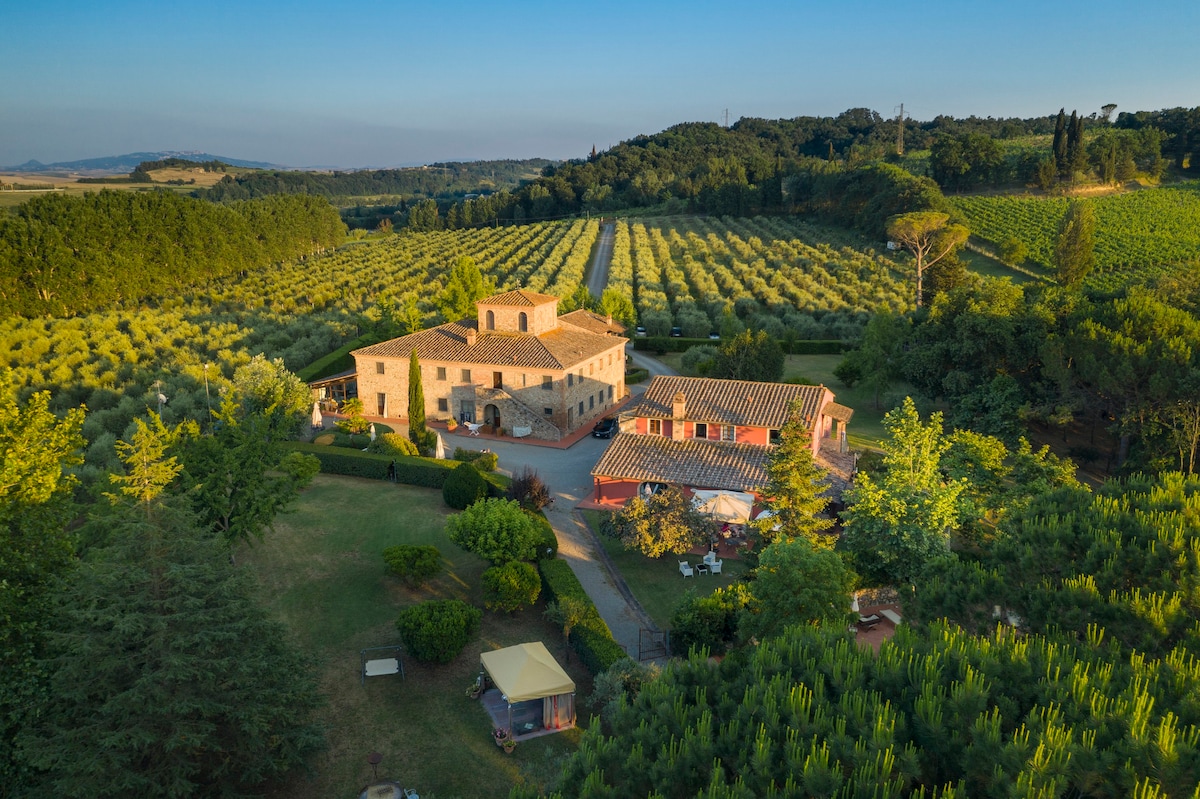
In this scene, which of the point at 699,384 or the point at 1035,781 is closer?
the point at 1035,781

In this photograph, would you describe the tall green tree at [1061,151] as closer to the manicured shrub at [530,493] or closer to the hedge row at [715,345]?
→ the hedge row at [715,345]

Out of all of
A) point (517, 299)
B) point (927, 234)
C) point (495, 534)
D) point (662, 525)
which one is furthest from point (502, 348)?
point (927, 234)

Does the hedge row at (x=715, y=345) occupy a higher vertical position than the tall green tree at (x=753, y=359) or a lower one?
lower

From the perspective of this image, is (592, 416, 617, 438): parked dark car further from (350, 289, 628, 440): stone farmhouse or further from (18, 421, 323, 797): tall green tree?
(18, 421, 323, 797): tall green tree

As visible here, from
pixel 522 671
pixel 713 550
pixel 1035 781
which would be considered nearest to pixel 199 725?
pixel 522 671

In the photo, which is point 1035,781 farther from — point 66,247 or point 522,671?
point 66,247

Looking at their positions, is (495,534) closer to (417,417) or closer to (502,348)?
(417,417)

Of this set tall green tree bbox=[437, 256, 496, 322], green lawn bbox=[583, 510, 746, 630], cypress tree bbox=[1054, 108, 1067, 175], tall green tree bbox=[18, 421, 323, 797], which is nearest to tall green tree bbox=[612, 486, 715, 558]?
green lawn bbox=[583, 510, 746, 630]

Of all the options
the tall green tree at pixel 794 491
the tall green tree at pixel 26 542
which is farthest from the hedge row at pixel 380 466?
the tall green tree at pixel 26 542
